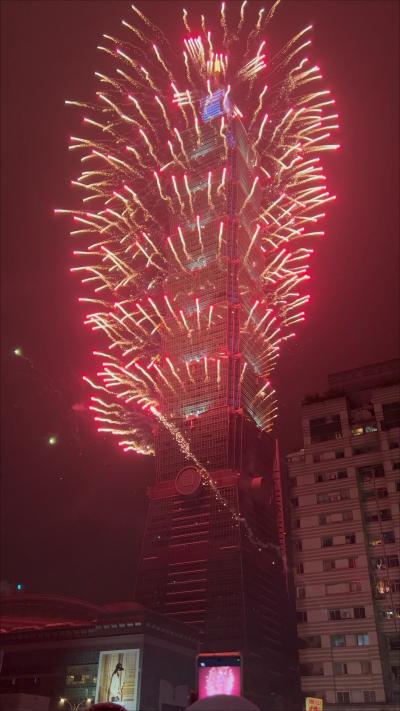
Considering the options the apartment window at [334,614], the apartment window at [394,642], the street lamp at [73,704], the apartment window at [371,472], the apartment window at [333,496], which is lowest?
the street lamp at [73,704]

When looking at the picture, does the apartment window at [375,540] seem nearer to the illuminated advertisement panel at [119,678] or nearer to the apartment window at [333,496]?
the apartment window at [333,496]

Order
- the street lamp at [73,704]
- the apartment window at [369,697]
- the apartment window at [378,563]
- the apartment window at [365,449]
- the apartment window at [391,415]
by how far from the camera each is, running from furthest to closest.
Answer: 1. the apartment window at [365,449]
2. the apartment window at [391,415]
3. the apartment window at [378,563]
4. the apartment window at [369,697]
5. the street lamp at [73,704]

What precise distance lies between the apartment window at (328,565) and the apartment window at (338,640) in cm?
852

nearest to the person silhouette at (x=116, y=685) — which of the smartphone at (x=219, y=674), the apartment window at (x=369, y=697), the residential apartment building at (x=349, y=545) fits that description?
the residential apartment building at (x=349, y=545)

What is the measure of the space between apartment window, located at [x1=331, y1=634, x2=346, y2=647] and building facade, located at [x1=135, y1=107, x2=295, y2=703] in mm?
11980

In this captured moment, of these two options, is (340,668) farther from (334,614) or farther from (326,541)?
(326,541)

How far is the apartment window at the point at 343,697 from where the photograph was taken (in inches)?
3137

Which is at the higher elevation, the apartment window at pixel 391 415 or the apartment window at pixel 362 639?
the apartment window at pixel 391 415

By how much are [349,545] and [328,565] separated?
13.2 ft

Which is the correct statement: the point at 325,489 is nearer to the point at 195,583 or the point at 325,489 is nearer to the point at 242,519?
the point at 242,519

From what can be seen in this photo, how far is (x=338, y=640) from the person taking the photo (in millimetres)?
84062

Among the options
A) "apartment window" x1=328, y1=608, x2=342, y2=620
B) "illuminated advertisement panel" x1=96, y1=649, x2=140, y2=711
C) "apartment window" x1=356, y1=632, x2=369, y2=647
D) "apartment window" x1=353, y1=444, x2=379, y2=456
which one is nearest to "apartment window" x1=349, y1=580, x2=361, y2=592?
"apartment window" x1=328, y1=608, x2=342, y2=620

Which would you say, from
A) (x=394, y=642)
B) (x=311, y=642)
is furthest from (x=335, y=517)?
(x=394, y=642)

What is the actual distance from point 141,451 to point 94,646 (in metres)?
44.3
